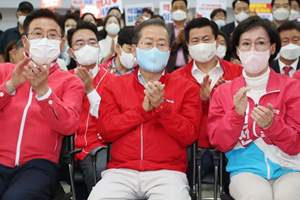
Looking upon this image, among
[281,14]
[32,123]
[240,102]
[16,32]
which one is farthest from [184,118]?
[16,32]

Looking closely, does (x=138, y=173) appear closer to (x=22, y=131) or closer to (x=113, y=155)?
(x=113, y=155)

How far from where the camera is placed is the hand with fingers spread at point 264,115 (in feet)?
7.06

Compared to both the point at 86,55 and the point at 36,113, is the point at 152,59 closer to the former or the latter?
the point at 36,113

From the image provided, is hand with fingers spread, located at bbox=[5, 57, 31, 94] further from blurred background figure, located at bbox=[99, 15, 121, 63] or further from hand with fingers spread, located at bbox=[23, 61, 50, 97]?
blurred background figure, located at bbox=[99, 15, 121, 63]

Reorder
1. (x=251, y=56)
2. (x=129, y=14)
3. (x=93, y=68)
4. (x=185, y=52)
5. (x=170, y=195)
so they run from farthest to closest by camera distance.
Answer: (x=129, y=14) → (x=185, y=52) → (x=93, y=68) → (x=251, y=56) → (x=170, y=195)

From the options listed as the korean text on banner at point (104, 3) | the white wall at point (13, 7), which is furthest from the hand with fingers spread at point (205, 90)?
the white wall at point (13, 7)

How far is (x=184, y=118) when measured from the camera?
2.49 meters

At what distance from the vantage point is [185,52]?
5441 mm

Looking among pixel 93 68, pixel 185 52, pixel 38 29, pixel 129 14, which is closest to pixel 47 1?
pixel 129 14

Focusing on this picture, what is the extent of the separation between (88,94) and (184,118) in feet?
3.03

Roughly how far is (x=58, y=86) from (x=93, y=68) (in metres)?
0.88

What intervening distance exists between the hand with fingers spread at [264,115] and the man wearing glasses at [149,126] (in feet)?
1.56

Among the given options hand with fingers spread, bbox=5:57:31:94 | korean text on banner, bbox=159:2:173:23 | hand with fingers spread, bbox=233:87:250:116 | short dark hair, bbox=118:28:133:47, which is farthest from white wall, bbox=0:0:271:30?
hand with fingers spread, bbox=233:87:250:116

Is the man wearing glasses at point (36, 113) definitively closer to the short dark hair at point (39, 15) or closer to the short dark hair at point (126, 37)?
the short dark hair at point (39, 15)
